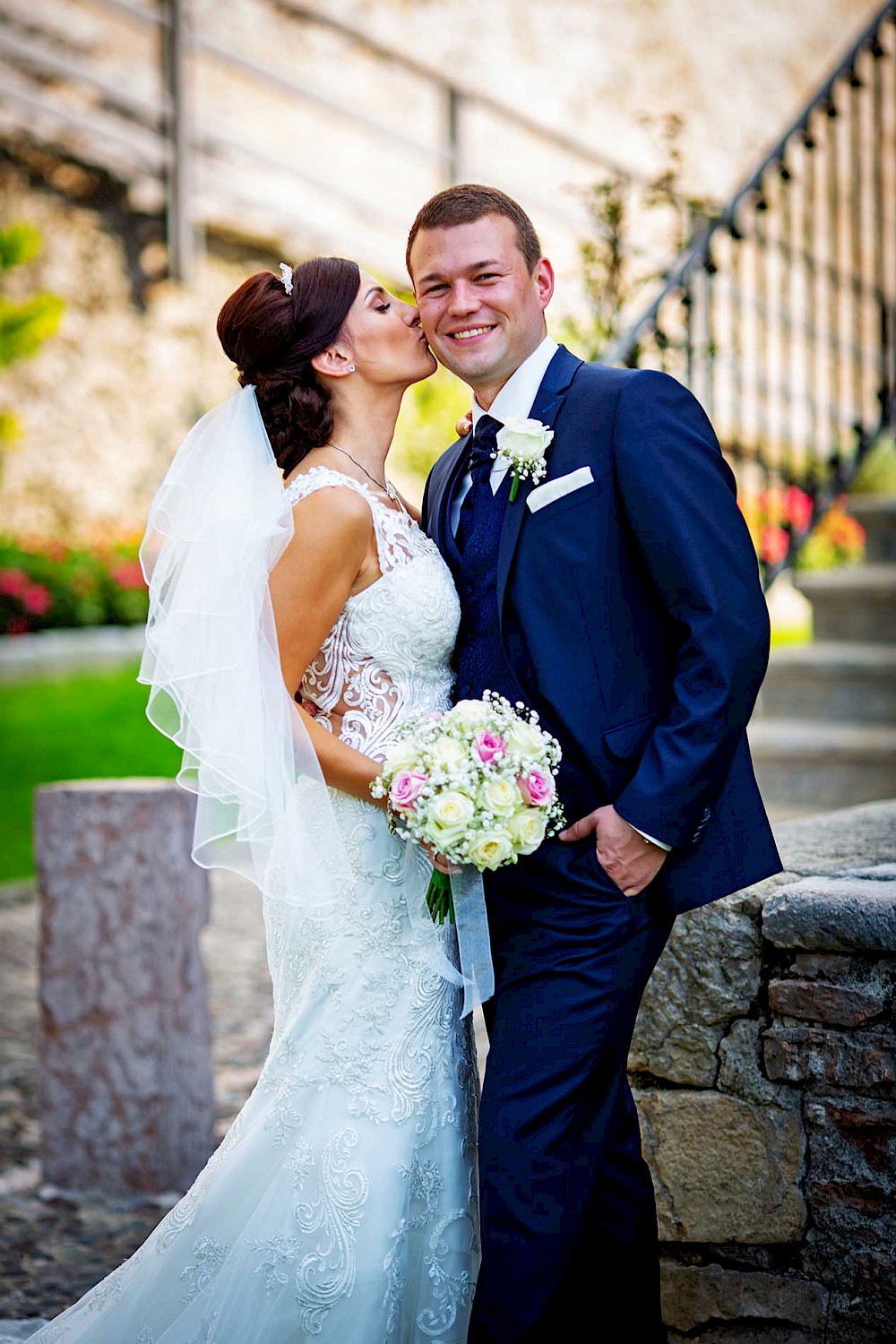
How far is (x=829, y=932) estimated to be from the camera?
2.74 m

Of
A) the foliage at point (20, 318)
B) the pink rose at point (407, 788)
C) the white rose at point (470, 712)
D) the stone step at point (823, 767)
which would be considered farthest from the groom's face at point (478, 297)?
the foliage at point (20, 318)

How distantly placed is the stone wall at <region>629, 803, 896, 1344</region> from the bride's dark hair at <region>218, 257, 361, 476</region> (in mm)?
1322

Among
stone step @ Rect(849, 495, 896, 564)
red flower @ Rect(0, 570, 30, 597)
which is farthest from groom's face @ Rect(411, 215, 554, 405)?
red flower @ Rect(0, 570, 30, 597)

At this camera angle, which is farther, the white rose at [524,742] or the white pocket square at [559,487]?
the white pocket square at [559,487]

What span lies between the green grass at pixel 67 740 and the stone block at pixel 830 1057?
18.5 feet

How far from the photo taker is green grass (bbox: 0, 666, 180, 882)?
26.5 ft

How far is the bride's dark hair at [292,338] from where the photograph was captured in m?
2.93

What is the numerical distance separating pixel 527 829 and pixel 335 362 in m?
1.14

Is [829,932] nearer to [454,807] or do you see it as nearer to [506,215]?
[454,807]

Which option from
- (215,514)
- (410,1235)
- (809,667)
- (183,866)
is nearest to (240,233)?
(809,667)

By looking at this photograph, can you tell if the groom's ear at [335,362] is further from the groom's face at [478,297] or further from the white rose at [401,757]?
the white rose at [401,757]

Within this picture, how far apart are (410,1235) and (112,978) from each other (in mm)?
1725

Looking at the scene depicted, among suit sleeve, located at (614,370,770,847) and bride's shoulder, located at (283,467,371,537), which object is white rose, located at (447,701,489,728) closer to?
suit sleeve, located at (614,370,770,847)

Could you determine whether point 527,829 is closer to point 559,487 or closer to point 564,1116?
point 564,1116
